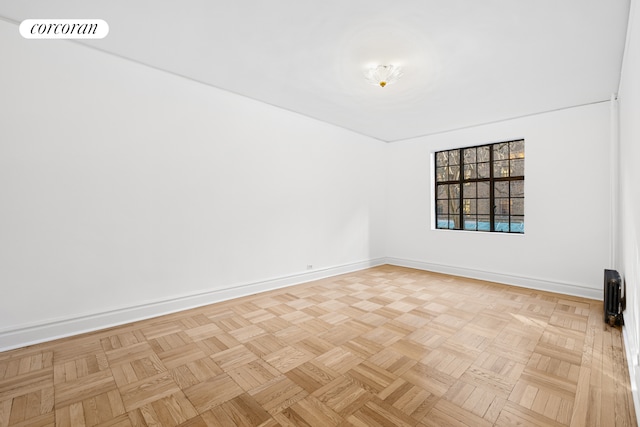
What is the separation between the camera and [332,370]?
1974mm

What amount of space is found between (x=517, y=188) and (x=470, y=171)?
756mm

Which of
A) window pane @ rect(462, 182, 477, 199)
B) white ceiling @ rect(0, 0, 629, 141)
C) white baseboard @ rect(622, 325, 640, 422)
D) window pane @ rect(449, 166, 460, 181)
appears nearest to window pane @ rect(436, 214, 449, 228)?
window pane @ rect(462, 182, 477, 199)

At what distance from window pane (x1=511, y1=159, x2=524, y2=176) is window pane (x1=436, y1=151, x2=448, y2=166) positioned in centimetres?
104

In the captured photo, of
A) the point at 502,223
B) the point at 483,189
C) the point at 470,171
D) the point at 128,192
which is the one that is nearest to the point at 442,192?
the point at 470,171

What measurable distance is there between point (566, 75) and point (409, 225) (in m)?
3.09

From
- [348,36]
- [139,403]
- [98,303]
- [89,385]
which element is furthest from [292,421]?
[348,36]

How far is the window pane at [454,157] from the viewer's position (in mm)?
5138

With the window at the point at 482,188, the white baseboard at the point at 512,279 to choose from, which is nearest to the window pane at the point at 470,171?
the window at the point at 482,188

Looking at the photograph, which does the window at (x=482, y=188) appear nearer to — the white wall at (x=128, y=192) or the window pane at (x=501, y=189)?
the window pane at (x=501, y=189)

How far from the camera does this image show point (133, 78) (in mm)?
2809

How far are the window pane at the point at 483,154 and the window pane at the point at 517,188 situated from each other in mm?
571

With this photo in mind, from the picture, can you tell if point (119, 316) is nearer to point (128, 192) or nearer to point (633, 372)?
point (128, 192)

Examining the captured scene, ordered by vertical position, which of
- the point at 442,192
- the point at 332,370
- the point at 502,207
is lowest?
the point at 332,370

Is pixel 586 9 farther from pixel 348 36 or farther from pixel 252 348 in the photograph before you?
pixel 252 348
